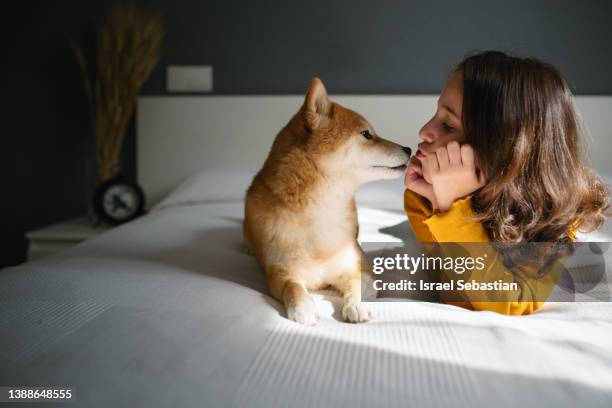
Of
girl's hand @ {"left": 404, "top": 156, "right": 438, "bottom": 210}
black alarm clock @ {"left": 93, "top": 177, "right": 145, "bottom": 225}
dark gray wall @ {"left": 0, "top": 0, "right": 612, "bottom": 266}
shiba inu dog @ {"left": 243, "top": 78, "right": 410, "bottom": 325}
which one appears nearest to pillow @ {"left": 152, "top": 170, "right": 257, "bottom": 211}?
black alarm clock @ {"left": 93, "top": 177, "right": 145, "bottom": 225}

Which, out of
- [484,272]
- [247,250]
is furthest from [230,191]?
[484,272]

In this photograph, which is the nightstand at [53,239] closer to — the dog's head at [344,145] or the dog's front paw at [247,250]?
the dog's front paw at [247,250]

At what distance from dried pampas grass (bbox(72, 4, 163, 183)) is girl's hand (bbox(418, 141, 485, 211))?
1910mm

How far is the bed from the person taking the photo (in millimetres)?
623

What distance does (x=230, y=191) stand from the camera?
2.23 metres

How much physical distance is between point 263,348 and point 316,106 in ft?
1.96

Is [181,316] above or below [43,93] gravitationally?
below

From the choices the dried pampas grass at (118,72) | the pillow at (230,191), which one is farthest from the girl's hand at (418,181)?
the dried pampas grass at (118,72)

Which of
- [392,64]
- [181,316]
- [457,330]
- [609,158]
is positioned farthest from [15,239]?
[609,158]

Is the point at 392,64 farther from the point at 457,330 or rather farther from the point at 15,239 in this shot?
the point at 15,239

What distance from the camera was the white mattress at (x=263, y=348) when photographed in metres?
0.62

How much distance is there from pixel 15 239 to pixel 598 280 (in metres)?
2.95

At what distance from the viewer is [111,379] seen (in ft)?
2.13

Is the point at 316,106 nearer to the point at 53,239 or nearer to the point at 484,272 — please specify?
the point at 484,272
